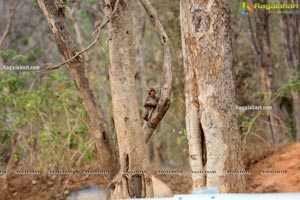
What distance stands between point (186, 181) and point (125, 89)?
15.0 ft

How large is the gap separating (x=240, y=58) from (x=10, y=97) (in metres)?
7.46

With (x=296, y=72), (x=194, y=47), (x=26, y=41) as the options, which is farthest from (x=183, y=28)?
(x=26, y=41)

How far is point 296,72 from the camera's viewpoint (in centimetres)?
1131

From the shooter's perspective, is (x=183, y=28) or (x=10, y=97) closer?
(x=183, y=28)

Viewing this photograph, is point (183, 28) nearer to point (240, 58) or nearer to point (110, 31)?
point (110, 31)

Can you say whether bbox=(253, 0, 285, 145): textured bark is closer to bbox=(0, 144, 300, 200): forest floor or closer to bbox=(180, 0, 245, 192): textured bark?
bbox=(0, 144, 300, 200): forest floor

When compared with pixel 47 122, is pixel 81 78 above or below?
above

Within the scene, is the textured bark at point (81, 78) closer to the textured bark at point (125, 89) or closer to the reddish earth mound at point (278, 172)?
the textured bark at point (125, 89)

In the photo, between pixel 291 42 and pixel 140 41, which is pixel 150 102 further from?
pixel 140 41

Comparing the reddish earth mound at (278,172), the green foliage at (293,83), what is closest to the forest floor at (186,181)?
the reddish earth mound at (278,172)

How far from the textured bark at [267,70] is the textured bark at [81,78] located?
221 inches

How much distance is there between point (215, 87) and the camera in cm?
565

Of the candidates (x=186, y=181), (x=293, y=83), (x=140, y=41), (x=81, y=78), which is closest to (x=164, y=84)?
(x=81, y=78)

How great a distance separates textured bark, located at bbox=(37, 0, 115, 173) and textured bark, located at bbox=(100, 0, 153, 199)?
0.46 metres
